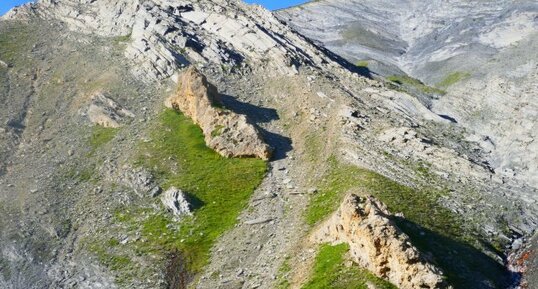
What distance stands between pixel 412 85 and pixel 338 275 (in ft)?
216

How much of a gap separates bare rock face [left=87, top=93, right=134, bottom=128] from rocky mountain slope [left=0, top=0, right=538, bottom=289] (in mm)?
272

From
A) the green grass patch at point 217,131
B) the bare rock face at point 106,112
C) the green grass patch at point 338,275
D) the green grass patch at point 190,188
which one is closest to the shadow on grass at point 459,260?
the green grass patch at point 338,275

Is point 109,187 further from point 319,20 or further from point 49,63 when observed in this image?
point 319,20

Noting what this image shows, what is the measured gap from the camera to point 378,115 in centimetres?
6488

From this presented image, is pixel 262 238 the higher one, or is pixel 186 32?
pixel 186 32

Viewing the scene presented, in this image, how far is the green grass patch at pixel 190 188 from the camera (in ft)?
150

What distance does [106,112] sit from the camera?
65750 mm

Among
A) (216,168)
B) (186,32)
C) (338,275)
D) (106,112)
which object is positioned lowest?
(338,275)

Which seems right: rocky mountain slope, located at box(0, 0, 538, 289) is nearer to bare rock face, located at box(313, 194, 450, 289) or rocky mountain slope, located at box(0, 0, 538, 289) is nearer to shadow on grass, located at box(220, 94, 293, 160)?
shadow on grass, located at box(220, 94, 293, 160)

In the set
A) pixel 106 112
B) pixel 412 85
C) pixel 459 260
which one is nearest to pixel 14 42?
pixel 106 112

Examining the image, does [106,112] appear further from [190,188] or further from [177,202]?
[177,202]

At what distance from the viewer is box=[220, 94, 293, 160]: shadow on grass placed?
59181 mm

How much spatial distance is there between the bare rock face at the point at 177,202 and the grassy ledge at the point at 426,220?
10.3 meters

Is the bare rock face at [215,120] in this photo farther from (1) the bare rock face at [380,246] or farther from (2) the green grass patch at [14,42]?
(2) the green grass patch at [14,42]
